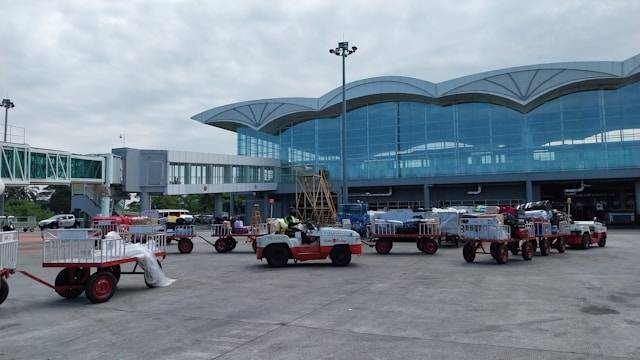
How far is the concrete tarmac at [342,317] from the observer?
6453 mm

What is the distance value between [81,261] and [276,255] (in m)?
6.81

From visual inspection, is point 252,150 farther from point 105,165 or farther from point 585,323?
point 585,323

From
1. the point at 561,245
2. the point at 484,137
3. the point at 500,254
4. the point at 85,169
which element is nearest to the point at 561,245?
the point at 561,245

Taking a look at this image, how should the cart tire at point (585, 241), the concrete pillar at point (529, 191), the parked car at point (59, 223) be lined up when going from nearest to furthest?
the cart tire at point (585, 241)
the parked car at point (59, 223)
the concrete pillar at point (529, 191)

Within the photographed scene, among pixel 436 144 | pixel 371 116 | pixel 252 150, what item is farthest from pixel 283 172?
pixel 436 144

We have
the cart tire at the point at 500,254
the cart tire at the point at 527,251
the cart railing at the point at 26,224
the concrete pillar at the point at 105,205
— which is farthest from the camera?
the cart railing at the point at 26,224

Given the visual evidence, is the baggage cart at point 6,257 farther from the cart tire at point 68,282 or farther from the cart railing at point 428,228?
the cart railing at point 428,228

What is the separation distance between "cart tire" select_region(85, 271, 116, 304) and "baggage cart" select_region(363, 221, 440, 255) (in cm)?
1238

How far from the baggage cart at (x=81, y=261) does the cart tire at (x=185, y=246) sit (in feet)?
37.5

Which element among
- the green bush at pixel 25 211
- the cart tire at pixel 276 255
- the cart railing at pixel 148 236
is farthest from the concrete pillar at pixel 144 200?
the cart railing at pixel 148 236

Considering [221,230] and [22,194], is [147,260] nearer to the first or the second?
[221,230]

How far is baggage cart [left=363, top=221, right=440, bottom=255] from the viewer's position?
20297mm

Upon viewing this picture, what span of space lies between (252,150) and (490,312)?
58.8 meters

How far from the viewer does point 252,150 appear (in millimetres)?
65812
